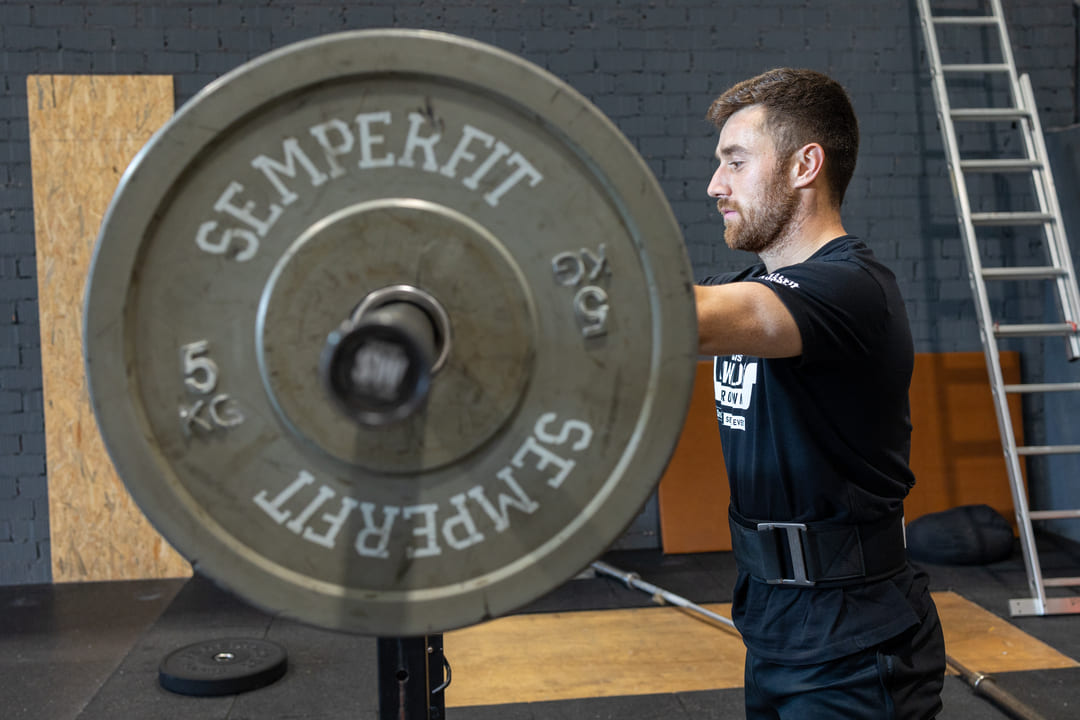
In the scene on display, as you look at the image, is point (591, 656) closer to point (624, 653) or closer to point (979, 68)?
point (624, 653)

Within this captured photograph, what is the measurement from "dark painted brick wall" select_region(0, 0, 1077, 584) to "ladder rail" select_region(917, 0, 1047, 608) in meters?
0.35

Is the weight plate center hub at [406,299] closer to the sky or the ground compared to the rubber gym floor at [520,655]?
closer to the sky

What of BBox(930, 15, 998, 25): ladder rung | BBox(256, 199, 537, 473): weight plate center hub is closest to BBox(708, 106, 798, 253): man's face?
BBox(256, 199, 537, 473): weight plate center hub

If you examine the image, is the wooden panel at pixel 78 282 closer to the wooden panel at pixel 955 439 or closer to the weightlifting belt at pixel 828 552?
the weightlifting belt at pixel 828 552

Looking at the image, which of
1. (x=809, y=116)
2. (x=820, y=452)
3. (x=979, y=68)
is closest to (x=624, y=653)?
(x=820, y=452)

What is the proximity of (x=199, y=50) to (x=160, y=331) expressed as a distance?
153 inches

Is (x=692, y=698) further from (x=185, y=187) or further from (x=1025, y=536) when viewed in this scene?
(x=185, y=187)

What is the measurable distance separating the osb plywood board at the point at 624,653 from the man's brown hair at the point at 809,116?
189 centimetres

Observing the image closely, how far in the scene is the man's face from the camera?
1498 mm

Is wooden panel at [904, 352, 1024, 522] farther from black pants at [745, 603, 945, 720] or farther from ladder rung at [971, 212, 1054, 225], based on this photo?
black pants at [745, 603, 945, 720]

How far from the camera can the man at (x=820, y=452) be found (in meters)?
1.35

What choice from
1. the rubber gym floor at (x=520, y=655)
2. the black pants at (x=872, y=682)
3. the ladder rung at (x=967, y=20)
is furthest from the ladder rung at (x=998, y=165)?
the black pants at (x=872, y=682)

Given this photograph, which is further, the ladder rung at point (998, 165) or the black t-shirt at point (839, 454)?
the ladder rung at point (998, 165)

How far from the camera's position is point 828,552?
54.9 inches
